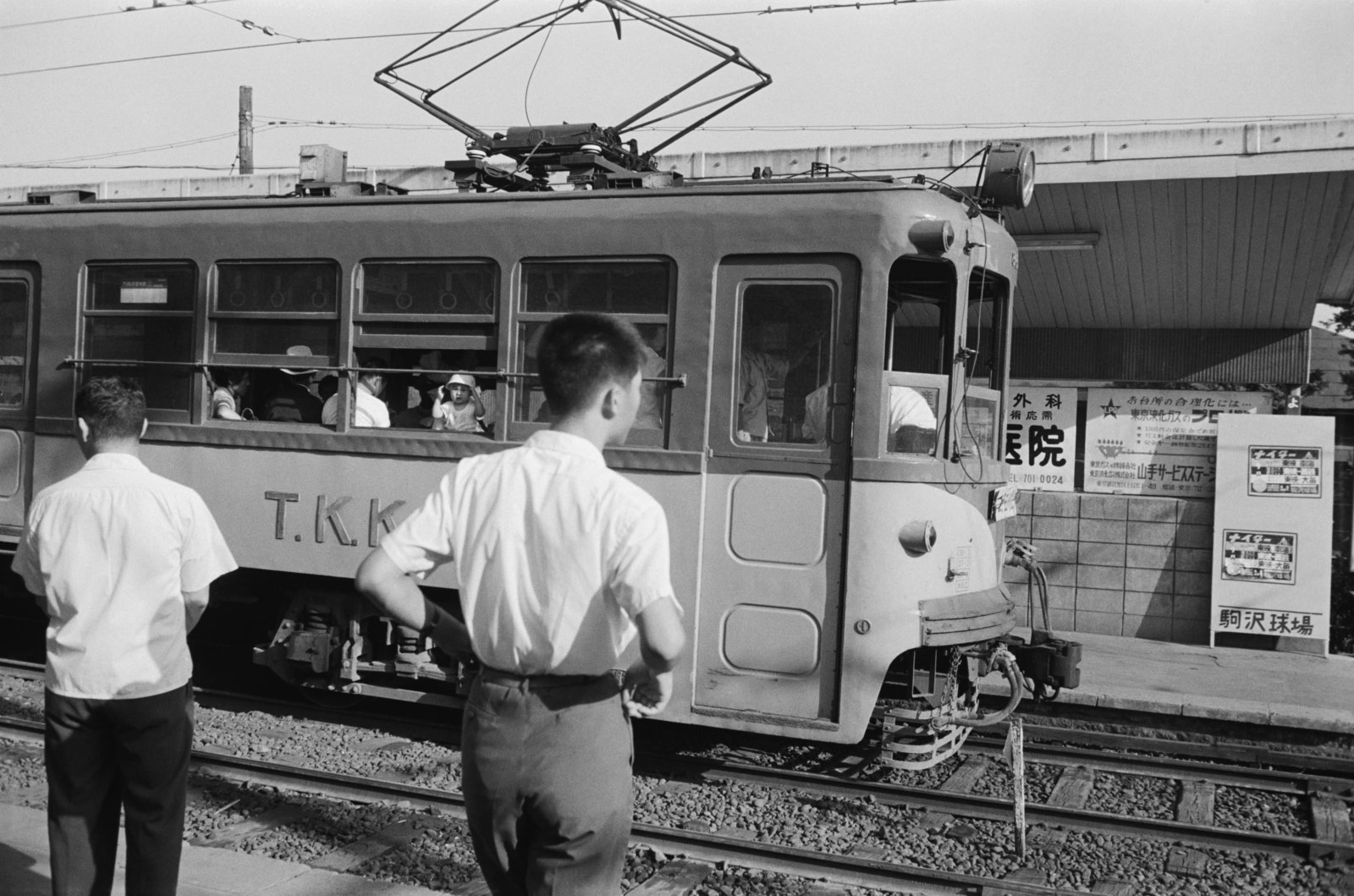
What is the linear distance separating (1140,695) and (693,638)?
12.3ft

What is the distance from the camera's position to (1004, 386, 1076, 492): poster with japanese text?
11836 mm

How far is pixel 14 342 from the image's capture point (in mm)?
8070

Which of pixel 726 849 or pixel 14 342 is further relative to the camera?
pixel 14 342

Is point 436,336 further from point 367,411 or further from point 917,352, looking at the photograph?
point 917,352

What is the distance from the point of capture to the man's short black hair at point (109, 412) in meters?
3.57

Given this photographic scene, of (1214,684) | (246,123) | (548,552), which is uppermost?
(246,123)

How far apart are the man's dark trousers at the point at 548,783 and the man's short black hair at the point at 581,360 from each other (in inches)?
23.2

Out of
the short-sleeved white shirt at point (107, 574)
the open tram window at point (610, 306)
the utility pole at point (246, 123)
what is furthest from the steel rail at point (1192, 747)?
the utility pole at point (246, 123)

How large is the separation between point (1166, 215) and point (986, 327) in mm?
4206

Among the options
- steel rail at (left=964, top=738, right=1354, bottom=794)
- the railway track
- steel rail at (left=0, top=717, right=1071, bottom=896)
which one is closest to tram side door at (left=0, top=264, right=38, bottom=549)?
the railway track

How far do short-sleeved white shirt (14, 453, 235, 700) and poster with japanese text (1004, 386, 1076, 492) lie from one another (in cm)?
931

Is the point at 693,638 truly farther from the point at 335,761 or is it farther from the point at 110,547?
the point at 110,547

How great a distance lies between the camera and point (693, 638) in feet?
20.9

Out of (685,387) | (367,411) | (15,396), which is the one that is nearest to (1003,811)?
(685,387)
